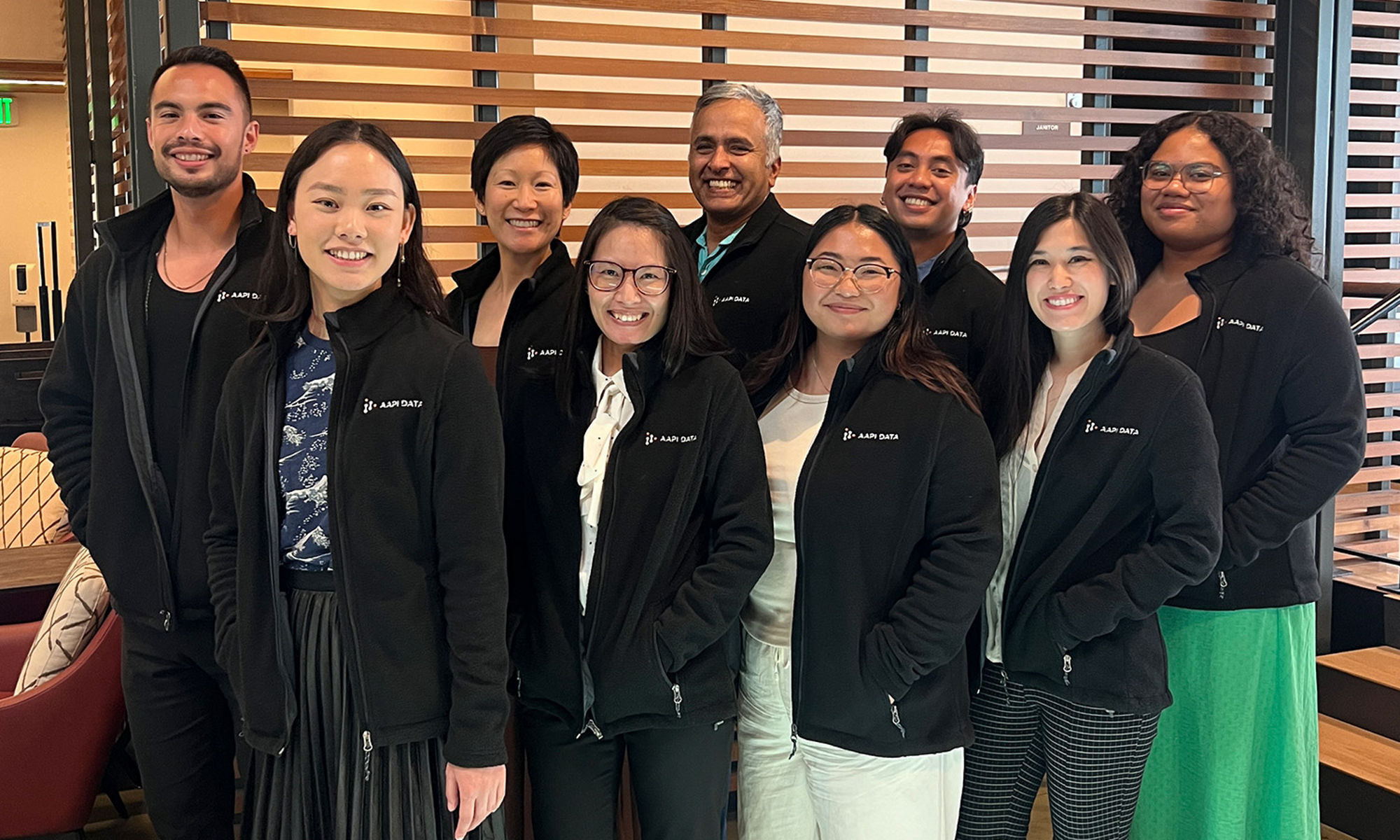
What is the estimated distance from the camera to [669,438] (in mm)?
2221

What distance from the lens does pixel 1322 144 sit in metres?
4.49

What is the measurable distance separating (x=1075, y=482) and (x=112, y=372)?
2064mm

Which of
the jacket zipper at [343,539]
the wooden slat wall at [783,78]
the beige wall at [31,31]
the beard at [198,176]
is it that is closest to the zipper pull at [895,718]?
the jacket zipper at [343,539]

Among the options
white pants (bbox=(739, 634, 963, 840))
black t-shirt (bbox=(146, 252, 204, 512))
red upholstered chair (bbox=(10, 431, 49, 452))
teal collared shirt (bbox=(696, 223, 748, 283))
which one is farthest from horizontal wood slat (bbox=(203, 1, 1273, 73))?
red upholstered chair (bbox=(10, 431, 49, 452))

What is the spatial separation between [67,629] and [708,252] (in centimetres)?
208

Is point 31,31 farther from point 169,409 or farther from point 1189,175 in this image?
point 1189,175

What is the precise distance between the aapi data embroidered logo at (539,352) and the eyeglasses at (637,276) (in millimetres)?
202

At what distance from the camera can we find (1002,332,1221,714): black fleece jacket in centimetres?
230

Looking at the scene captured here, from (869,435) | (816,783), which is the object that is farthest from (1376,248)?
(816,783)

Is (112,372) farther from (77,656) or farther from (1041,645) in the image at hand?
(1041,645)

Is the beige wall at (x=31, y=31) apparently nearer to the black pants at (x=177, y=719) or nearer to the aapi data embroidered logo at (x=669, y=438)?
the black pants at (x=177, y=719)

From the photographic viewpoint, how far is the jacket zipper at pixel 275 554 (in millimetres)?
1923

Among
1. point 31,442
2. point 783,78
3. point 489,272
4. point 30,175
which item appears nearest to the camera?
point 489,272

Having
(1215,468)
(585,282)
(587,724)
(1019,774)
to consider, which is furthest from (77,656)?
(1215,468)
